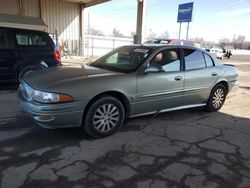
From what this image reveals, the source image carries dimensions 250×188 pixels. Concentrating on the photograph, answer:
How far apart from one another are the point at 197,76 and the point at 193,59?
37cm

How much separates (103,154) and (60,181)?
0.82m

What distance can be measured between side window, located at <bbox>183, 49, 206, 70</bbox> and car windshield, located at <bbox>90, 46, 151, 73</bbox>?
93 cm

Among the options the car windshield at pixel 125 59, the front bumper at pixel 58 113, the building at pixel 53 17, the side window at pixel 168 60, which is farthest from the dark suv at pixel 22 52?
the building at pixel 53 17

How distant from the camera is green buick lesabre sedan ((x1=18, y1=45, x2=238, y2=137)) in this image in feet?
11.5

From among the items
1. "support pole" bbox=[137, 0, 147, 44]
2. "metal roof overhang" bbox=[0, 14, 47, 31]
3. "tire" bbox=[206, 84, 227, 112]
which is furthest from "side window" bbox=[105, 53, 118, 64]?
"metal roof overhang" bbox=[0, 14, 47, 31]

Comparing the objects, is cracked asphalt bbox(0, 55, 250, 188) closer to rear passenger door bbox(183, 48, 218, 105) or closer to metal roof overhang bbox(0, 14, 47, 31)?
rear passenger door bbox(183, 48, 218, 105)

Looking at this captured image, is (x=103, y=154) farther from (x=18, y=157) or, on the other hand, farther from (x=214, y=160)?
(x=214, y=160)

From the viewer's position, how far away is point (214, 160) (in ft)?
11.2

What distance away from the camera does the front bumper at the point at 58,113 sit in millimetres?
3428

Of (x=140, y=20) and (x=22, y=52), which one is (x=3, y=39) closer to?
(x=22, y=52)

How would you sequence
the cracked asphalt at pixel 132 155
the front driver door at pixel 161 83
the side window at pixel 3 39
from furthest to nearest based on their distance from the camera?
the side window at pixel 3 39 < the front driver door at pixel 161 83 < the cracked asphalt at pixel 132 155

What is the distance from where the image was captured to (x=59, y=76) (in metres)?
3.87

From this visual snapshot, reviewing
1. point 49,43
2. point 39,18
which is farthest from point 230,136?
point 39,18

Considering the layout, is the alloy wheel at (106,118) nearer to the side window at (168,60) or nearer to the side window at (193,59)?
the side window at (168,60)
